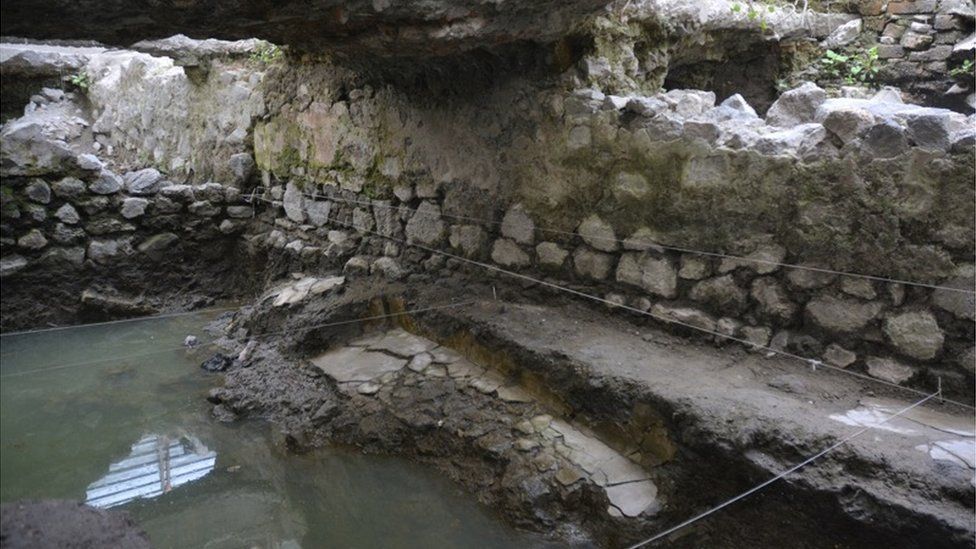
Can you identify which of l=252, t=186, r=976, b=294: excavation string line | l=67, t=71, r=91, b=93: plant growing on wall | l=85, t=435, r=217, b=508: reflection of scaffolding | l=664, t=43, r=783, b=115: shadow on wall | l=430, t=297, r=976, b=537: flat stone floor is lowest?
l=85, t=435, r=217, b=508: reflection of scaffolding

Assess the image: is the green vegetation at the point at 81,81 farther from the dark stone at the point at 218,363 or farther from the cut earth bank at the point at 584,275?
the dark stone at the point at 218,363

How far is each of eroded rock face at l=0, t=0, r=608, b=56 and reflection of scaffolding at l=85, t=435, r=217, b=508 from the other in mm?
1357

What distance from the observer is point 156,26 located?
8.11ft

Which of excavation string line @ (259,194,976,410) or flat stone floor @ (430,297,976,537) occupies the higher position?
excavation string line @ (259,194,976,410)

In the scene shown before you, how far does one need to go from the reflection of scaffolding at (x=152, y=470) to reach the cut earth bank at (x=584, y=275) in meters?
0.58

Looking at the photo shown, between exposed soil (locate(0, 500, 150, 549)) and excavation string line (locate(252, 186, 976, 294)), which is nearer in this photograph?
exposed soil (locate(0, 500, 150, 549))

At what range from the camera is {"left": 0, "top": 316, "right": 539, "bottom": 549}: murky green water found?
5.86 feet

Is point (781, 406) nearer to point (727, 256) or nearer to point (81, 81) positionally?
point (727, 256)

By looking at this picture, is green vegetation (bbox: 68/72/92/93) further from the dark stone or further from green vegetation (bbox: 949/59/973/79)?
green vegetation (bbox: 949/59/973/79)

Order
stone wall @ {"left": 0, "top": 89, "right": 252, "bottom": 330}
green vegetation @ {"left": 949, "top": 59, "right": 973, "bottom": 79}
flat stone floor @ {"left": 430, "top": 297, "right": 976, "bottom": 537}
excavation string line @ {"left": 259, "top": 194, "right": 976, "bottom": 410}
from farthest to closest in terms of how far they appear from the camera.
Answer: green vegetation @ {"left": 949, "top": 59, "right": 973, "bottom": 79}
stone wall @ {"left": 0, "top": 89, "right": 252, "bottom": 330}
excavation string line @ {"left": 259, "top": 194, "right": 976, "bottom": 410}
flat stone floor @ {"left": 430, "top": 297, "right": 976, "bottom": 537}

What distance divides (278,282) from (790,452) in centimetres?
390

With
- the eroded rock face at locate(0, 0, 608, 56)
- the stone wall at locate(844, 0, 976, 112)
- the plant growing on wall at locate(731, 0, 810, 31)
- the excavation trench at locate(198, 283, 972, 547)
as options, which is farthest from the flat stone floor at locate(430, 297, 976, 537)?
the stone wall at locate(844, 0, 976, 112)

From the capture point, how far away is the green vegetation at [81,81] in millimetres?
7383

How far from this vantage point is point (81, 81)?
7469 millimetres
